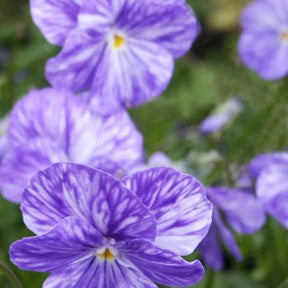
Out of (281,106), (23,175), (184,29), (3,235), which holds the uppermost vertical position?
(184,29)

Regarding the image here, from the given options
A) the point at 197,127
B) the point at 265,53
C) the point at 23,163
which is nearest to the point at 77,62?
the point at 23,163

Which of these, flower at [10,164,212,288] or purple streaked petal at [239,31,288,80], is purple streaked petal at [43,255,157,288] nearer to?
flower at [10,164,212,288]

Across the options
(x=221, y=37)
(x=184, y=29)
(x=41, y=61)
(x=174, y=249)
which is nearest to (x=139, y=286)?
(x=174, y=249)

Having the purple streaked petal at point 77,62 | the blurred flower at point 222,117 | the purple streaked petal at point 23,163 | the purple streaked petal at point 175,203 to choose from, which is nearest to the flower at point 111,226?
the purple streaked petal at point 175,203

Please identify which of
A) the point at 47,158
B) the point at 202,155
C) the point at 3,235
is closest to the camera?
the point at 47,158

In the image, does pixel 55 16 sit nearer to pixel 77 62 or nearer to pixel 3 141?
pixel 77 62

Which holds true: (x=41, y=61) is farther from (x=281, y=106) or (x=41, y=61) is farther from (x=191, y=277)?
(x=191, y=277)

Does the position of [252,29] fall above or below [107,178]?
below
